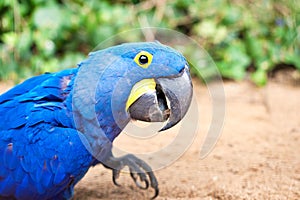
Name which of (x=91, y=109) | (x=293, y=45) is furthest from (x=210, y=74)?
(x=91, y=109)

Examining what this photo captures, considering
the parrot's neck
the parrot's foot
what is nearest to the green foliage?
the parrot's foot

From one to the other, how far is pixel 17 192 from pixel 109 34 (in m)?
2.54

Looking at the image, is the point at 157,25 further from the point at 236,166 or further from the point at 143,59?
the point at 143,59

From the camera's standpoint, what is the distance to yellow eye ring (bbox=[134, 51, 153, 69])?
7.08 feet

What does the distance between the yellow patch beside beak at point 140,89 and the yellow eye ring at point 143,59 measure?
0.22 ft

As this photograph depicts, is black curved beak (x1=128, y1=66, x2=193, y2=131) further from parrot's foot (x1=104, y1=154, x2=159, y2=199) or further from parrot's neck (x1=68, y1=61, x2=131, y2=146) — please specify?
parrot's foot (x1=104, y1=154, x2=159, y2=199)

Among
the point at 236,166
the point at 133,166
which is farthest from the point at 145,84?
the point at 236,166

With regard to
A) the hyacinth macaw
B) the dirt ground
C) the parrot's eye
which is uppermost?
the parrot's eye

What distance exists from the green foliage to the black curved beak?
2.22 metres

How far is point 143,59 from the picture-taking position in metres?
2.17

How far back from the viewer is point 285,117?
3814 millimetres

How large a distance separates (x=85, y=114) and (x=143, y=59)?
14.0 inches

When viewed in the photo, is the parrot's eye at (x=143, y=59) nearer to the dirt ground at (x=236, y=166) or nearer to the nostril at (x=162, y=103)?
the nostril at (x=162, y=103)

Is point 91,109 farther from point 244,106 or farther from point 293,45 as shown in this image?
point 293,45
